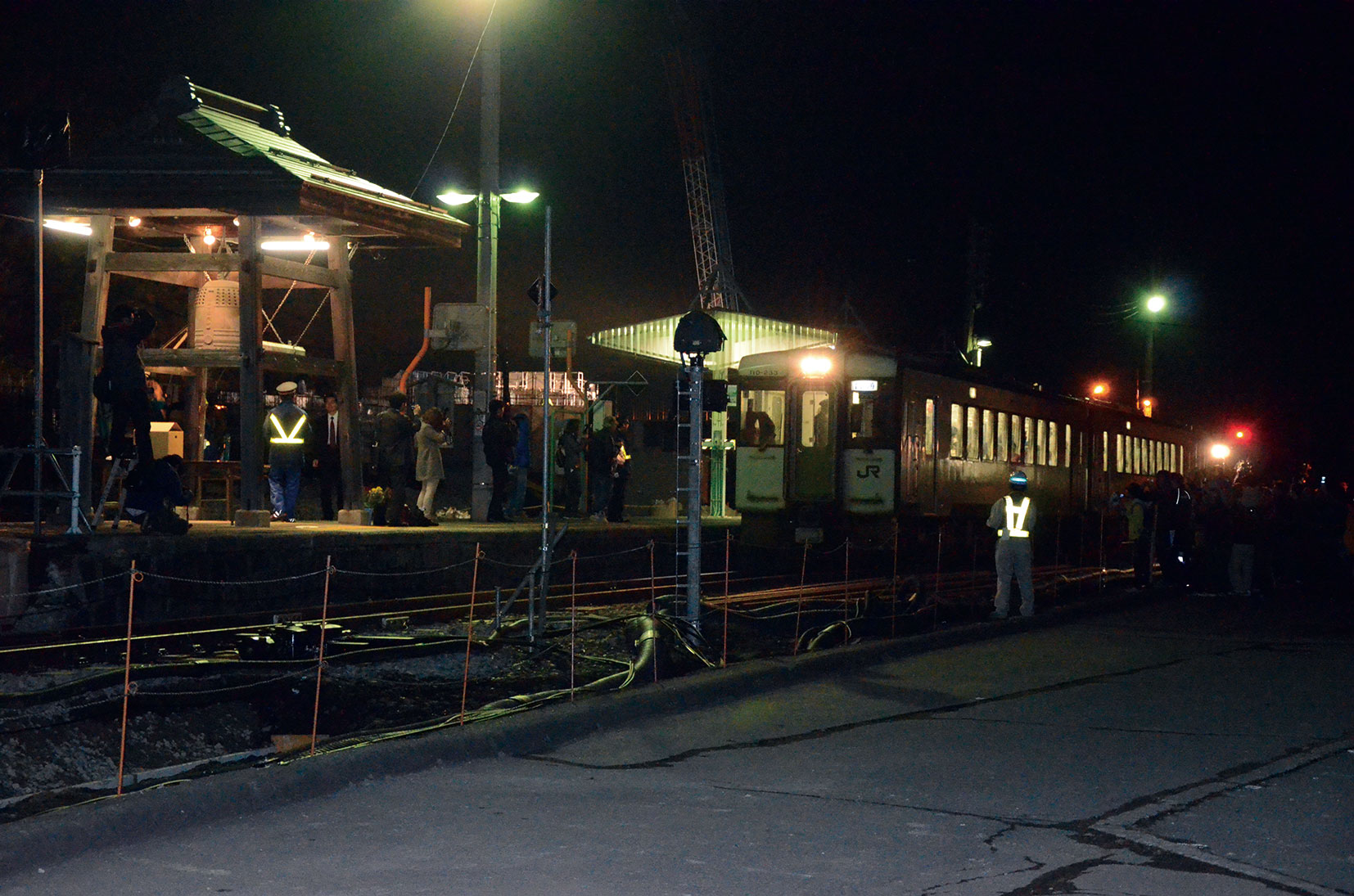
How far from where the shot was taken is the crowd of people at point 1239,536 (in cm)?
2130

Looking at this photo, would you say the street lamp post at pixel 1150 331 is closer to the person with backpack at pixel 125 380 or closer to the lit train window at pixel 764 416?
the lit train window at pixel 764 416

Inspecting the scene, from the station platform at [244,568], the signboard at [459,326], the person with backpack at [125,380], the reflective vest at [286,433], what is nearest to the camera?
the station platform at [244,568]

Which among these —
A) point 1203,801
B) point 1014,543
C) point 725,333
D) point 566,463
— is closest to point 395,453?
point 566,463

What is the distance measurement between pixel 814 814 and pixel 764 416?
18.5 metres

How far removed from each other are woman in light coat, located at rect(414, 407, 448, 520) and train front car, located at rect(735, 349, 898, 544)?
6375mm

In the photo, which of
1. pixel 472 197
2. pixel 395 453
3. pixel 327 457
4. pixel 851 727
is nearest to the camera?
pixel 851 727

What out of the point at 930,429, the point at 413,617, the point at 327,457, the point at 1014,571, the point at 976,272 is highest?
the point at 976,272

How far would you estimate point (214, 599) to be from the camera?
1445 cm

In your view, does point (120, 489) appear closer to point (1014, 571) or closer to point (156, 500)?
point (156, 500)

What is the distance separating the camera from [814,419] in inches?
960

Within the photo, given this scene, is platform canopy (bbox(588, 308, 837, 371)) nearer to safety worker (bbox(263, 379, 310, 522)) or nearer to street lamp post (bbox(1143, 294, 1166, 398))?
street lamp post (bbox(1143, 294, 1166, 398))

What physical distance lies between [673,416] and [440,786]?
6.86 m

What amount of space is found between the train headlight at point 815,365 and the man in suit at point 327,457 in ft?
25.7

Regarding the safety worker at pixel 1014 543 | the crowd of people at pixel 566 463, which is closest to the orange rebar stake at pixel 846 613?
the safety worker at pixel 1014 543
